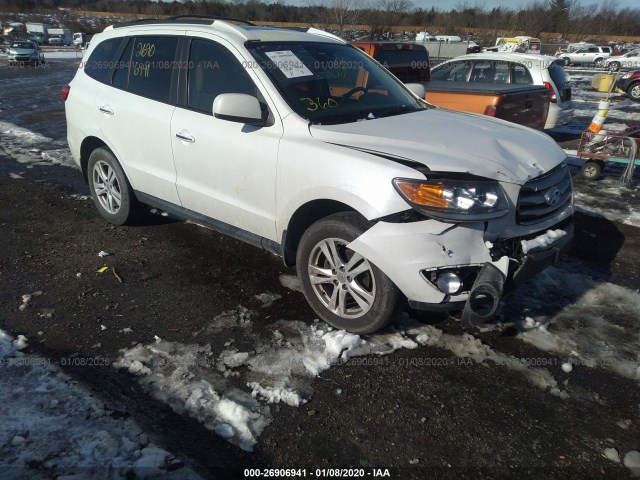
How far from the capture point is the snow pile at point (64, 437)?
2.33 metres

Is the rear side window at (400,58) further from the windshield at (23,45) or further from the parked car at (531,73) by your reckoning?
the windshield at (23,45)

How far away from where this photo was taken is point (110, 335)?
3443 millimetres

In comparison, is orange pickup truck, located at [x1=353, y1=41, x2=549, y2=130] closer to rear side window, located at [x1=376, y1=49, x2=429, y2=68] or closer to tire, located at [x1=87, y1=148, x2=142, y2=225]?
rear side window, located at [x1=376, y1=49, x2=429, y2=68]

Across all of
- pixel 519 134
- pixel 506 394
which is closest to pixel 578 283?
pixel 519 134

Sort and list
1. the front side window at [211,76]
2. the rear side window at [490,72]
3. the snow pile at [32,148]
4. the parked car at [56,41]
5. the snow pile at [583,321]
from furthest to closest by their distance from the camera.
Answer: the parked car at [56,41], the rear side window at [490,72], the snow pile at [32,148], the front side window at [211,76], the snow pile at [583,321]

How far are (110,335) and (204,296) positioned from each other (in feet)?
2.56

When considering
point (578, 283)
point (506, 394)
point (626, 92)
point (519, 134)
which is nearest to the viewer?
point (506, 394)

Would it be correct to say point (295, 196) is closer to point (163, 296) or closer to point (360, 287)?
point (360, 287)

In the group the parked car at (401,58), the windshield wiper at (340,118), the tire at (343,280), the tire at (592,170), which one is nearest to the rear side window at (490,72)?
the parked car at (401,58)

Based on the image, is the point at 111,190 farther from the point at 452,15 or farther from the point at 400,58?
the point at 452,15

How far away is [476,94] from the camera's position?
7.58m

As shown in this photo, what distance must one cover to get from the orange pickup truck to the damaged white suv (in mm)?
3447

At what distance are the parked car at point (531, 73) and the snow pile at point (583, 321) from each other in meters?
5.78

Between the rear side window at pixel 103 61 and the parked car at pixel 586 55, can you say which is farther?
the parked car at pixel 586 55
